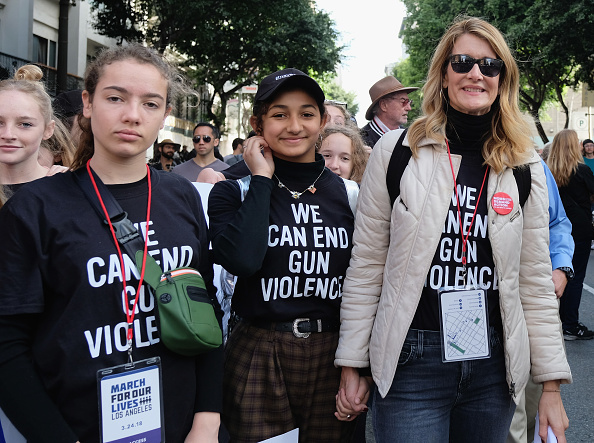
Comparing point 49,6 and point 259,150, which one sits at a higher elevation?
point 49,6

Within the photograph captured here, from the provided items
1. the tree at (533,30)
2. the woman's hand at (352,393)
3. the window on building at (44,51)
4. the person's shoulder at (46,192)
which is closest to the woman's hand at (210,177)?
the woman's hand at (352,393)

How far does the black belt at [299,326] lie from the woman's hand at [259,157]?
1.77ft

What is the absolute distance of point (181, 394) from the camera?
5.82 ft

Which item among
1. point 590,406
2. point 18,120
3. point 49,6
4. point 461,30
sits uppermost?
point 49,6

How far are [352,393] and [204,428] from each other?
22.6 inches

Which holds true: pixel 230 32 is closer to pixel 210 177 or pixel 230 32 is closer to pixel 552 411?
pixel 210 177

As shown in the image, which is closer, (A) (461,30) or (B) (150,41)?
(A) (461,30)

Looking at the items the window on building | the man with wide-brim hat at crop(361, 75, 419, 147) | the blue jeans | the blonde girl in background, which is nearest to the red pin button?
the blue jeans

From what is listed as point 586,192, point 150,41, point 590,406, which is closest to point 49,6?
point 150,41

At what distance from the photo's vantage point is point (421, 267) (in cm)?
200

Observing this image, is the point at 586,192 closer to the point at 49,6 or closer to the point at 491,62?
the point at 491,62

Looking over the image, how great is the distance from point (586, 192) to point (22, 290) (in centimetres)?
657

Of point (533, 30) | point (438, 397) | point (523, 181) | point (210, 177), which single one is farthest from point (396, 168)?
point (533, 30)

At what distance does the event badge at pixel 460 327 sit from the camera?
203 cm
